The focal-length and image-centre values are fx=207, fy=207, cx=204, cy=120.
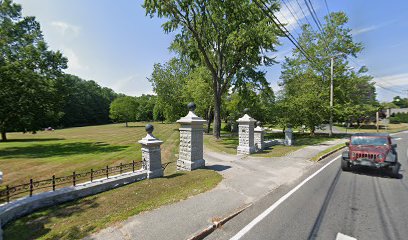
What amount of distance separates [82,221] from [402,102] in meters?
138

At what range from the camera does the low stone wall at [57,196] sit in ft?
19.0

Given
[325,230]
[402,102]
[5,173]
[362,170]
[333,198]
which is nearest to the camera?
[325,230]

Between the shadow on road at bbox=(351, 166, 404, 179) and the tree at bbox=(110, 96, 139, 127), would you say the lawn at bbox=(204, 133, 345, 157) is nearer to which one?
the shadow on road at bbox=(351, 166, 404, 179)

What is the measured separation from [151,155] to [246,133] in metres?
8.24

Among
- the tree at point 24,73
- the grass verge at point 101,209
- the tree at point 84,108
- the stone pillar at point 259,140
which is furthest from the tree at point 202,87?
the tree at point 84,108

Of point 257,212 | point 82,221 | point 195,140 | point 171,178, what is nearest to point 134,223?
point 82,221

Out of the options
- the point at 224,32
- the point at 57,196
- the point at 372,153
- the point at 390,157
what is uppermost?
the point at 224,32

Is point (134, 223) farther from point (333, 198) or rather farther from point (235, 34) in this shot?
point (235, 34)

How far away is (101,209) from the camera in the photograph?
6164 mm

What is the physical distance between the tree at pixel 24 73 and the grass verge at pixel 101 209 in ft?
71.1

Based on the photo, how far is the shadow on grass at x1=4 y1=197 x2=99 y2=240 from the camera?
16.0ft

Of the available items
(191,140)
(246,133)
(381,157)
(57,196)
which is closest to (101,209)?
(57,196)

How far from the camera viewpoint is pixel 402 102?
100562mm

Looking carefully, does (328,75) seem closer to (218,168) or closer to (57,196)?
(218,168)
